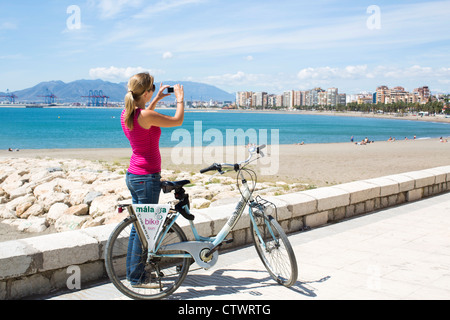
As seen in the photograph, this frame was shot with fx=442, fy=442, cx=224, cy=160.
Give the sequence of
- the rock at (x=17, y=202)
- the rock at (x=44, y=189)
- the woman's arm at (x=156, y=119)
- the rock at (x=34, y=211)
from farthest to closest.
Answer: the rock at (x=44, y=189), the rock at (x=17, y=202), the rock at (x=34, y=211), the woman's arm at (x=156, y=119)

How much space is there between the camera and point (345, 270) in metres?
4.69

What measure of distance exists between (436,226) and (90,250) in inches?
198

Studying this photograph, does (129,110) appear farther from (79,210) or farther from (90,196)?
(90,196)

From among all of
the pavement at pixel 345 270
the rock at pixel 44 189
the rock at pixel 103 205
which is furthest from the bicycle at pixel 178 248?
the rock at pixel 44 189

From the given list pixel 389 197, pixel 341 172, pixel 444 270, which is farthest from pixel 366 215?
pixel 341 172

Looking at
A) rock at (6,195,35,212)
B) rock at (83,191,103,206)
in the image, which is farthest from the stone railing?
rock at (6,195,35,212)

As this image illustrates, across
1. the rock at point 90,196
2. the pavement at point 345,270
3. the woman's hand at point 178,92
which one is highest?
the woman's hand at point 178,92

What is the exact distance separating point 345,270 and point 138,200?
2.31 metres

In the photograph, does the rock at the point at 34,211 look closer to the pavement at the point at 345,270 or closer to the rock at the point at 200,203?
the rock at the point at 200,203

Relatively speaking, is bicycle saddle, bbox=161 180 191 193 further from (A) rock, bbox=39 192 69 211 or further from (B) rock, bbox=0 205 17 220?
(B) rock, bbox=0 205 17 220

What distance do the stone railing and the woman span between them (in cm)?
51

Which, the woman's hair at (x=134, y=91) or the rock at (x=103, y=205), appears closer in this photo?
the woman's hair at (x=134, y=91)

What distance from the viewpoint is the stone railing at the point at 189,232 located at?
A: 388 centimetres

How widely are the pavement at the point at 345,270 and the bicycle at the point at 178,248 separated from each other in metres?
0.15
